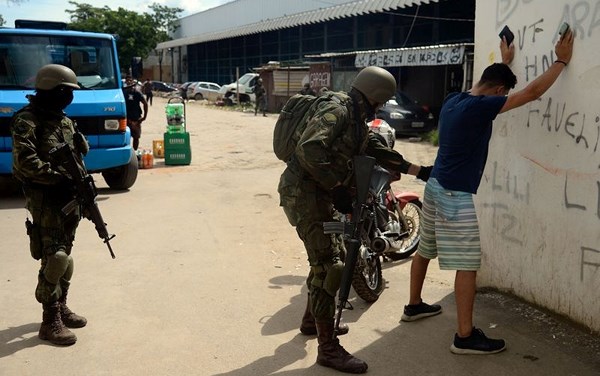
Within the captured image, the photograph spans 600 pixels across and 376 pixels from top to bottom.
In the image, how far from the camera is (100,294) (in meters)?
4.96

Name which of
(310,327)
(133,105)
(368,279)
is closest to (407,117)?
(133,105)

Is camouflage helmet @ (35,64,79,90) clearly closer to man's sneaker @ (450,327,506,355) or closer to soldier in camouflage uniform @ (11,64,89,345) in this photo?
soldier in camouflage uniform @ (11,64,89,345)

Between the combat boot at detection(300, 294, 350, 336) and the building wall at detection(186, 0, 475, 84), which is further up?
the building wall at detection(186, 0, 475, 84)

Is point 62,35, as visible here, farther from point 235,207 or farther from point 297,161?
point 297,161

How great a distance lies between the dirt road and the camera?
3.68 m

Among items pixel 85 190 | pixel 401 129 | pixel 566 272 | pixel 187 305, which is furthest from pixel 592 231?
pixel 401 129

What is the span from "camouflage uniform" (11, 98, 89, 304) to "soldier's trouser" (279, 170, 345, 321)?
4.83ft

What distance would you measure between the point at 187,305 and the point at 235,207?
378 cm

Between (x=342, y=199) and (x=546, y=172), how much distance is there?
5.08ft

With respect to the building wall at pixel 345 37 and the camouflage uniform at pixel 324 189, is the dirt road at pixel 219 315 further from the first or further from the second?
the building wall at pixel 345 37

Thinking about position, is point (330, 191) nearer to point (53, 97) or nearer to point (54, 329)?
point (53, 97)

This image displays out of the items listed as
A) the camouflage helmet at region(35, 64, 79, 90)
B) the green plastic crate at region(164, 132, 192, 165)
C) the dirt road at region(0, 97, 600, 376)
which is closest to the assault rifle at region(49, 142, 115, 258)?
the camouflage helmet at region(35, 64, 79, 90)

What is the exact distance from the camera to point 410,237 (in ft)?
19.8

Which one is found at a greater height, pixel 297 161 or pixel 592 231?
pixel 297 161
